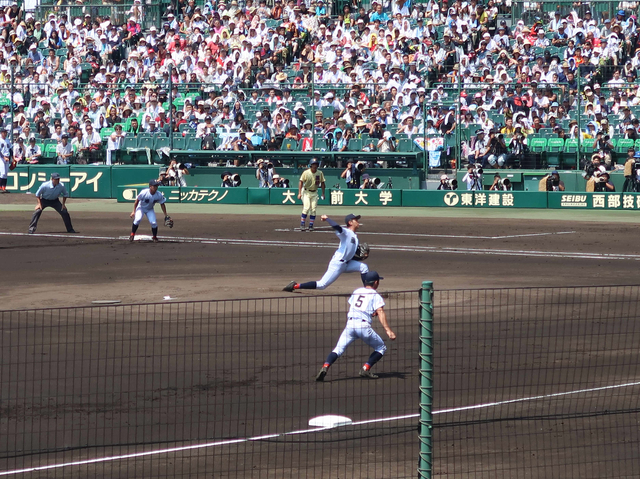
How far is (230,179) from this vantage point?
37.1 meters

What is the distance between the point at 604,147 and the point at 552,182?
1.91 metres

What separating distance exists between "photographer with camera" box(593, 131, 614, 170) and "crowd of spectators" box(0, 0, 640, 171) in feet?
1.27

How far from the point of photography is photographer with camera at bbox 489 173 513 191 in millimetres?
34000

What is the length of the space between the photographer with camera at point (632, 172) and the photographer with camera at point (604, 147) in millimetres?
734

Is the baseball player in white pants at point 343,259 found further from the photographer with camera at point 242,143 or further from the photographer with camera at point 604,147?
the photographer with camera at point 242,143

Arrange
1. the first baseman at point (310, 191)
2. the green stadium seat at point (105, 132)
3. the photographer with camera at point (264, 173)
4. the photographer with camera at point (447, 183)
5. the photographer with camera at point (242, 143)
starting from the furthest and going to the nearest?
1. the green stadium seat at point (105, 132)
2. the photographer with camera at point (242, 143)
3. the photographer with camera at point (264, 173)
4. the photographer with camera at point (447, 183)
5. the first baseman at point (310, 191)

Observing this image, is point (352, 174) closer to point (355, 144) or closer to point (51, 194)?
point (355, 144)

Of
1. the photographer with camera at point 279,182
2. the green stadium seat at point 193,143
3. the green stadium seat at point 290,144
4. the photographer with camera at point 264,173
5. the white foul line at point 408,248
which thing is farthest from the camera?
the green stadium seat at point 193,143

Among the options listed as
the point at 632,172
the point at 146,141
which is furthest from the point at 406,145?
the point at 146,141

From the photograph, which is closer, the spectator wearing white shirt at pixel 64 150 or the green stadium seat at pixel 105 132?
the spectator wearing white shirt at pixel 64 150

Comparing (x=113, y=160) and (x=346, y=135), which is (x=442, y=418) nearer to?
(x=346, y=135)

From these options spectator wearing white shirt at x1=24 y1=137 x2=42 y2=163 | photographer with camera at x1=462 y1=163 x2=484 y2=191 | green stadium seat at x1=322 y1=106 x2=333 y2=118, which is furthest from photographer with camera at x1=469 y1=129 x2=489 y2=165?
spectator wearing white shirt at x1=24 y1=137 x2=42 y2=163

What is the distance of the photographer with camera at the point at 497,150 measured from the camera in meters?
34.2

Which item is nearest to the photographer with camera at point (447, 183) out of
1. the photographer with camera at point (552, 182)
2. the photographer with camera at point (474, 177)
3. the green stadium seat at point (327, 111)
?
the photographer with camera at point (474, 177)
